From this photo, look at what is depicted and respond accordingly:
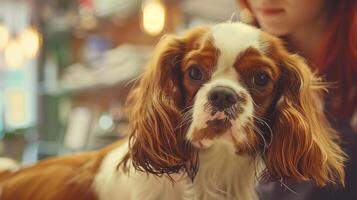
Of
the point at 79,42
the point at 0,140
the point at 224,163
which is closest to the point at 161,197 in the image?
A: the point at 224,163

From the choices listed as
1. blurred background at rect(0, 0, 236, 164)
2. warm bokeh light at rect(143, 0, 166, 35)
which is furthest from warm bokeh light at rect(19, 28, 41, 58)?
warm bokeh light at rect(143, 0, 166, 35)

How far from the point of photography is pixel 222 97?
2.08 ft

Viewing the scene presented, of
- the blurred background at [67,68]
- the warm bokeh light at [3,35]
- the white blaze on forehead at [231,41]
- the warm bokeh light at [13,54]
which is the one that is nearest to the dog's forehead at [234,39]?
the white blaze on forehead at [231,41]

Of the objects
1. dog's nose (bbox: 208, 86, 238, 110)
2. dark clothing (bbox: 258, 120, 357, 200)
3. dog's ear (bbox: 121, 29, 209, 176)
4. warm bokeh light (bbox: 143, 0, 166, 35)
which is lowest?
dark clothing (bbox: 258, 120, 357, 200)

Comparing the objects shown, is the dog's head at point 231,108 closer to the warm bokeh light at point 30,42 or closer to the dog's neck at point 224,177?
the dog's neck at point 224,177

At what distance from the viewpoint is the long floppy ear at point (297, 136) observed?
2.30 ft

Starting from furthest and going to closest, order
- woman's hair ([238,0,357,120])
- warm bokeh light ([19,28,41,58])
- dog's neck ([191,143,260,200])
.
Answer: warm bokeh light ([19,28,41,58]) < woman's hair ([238,0,357,120]) < dog's neck ([191,143,260,200])

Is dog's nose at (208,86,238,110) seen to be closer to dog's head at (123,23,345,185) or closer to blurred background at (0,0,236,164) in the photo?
dog's head at (123,23,345,185)

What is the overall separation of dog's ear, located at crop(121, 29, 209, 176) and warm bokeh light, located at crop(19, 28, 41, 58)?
1.41 m

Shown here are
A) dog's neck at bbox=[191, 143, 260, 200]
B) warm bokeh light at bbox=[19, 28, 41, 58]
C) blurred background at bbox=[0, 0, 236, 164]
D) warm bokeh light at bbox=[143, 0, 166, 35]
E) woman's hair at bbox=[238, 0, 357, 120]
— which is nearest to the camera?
dog's neck at bbox=[191, 143, 260, 200]

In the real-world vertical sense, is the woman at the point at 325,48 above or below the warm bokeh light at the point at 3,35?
above

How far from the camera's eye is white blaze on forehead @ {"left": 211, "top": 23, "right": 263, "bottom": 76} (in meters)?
0.67

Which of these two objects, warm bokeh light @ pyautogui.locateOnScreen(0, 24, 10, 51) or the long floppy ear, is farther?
warm bokeh light @ pyautogui.locateOnScreen(0, 24, 10, 51)

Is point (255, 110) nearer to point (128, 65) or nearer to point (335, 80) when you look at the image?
point (335, 80)
